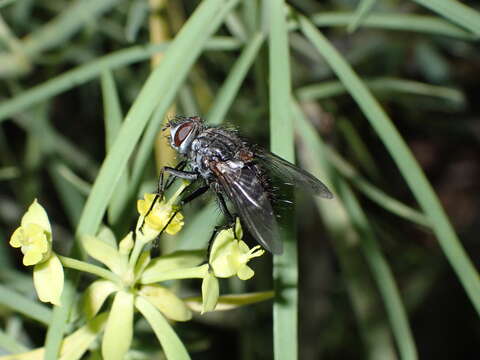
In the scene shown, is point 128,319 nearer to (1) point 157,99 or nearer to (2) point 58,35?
(1) point 157,99

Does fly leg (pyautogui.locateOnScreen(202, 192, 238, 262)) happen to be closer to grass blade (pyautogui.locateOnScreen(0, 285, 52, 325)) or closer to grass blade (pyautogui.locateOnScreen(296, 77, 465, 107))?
grass blade (pyautogui.locateOnScreen(0, 285, 52, 325))

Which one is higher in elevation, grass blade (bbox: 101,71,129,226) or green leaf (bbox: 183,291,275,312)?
grass blade (bbox: 101,71,129,226)

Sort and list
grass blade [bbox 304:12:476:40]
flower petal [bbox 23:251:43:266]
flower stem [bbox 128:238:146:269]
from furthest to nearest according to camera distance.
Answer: grass blade [bbox 304:12:476:40]
flower stem [bbox 128:238:146:269]
flower petal [bbox 23:251:43:266]

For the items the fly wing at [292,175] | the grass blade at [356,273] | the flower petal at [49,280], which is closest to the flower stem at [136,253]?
the flower petal at [49,280]

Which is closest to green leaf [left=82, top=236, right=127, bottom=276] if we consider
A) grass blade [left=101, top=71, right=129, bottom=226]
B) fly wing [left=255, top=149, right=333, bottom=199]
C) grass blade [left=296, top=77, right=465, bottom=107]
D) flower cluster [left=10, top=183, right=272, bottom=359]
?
flower cluster [left=10, top=183, right=272, bottom=359]

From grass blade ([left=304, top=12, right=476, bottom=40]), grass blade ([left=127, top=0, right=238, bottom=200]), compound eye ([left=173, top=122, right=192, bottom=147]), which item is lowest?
grass blade ([left=127, top=0, right=238, bottom=200])

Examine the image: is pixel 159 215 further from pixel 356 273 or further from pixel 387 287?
pixel 356 273

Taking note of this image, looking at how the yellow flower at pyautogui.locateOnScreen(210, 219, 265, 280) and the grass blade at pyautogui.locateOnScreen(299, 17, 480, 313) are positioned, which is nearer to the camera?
the yellow flower at pyautogui.locateOnScreen(210, 219, 265, 280)
